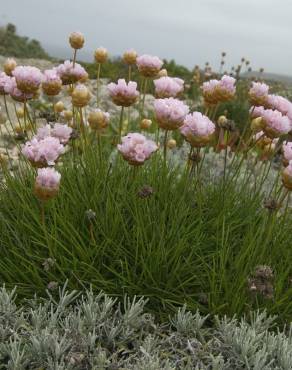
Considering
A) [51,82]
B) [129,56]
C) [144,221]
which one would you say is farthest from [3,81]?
[144,221]

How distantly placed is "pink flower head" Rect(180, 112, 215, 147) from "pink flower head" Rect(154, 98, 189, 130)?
0.03 meters

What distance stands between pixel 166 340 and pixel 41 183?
787mm

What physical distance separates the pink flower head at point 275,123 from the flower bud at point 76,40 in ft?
3.95

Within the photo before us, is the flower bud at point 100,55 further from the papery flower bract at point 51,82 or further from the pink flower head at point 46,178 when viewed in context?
the pink flower head at point 46,178

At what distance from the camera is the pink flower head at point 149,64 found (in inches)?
118

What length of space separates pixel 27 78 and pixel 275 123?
4.00 ft

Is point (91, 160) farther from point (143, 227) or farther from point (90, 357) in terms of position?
point (90, 357)

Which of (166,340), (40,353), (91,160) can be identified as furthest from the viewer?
(91,160)

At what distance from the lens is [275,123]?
2.52 meters

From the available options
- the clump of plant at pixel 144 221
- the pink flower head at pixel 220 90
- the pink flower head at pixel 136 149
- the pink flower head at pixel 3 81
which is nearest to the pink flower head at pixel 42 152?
the clump of plant at pixel 144 221

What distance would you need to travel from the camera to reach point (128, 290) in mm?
2355

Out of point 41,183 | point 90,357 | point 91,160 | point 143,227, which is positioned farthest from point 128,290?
point 91,160

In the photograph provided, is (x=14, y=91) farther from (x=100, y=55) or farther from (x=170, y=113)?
(x=170, y=113)

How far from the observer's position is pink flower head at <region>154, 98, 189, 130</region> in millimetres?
2324
